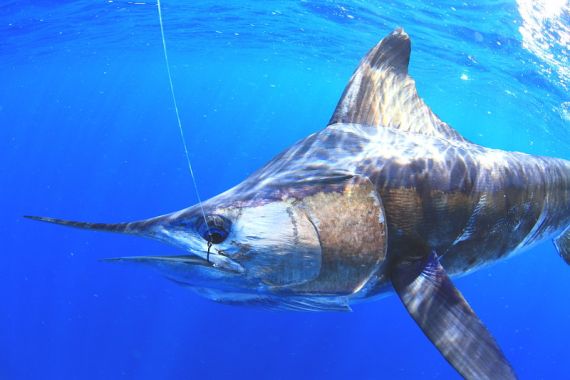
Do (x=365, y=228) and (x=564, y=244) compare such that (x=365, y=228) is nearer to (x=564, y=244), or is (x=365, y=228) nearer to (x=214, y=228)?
(x=214, y=228)

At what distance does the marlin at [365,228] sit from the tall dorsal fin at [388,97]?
0.68 ft

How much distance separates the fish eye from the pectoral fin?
97 centimetres

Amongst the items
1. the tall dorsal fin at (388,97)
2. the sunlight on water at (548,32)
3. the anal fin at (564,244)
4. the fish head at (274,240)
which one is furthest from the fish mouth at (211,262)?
the sunlight on water at (548,32)

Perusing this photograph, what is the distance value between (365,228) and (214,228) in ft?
2.54

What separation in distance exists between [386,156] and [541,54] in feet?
54.5

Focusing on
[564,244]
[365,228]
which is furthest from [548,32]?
[365,228]

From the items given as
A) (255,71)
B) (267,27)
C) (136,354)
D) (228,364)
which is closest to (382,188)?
(228,364)

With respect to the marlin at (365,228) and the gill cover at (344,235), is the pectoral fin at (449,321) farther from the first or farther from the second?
the gill cover at (344,235)

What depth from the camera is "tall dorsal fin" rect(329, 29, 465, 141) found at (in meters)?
3.33

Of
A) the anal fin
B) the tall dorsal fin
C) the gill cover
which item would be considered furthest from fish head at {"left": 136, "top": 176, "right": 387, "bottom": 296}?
the anal fin

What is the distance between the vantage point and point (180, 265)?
2070mm

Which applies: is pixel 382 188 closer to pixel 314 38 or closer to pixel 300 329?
pixel 300 329

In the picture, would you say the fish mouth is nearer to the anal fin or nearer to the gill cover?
the gill cover

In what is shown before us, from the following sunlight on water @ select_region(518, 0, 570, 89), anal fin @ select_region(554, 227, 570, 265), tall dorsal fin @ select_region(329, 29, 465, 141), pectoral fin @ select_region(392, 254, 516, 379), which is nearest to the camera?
pectoral fin @ select_region(392, 254, 516, 379)
